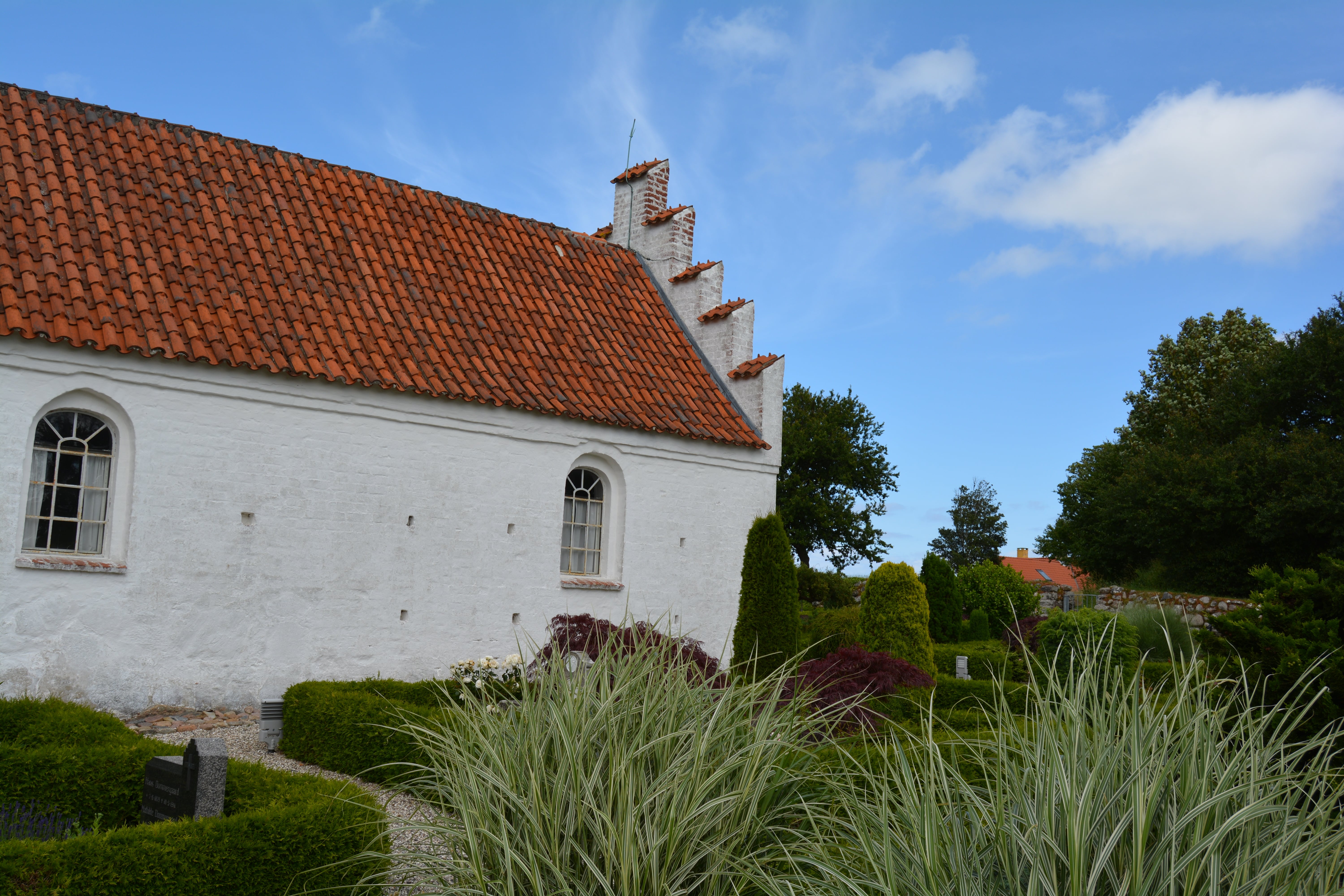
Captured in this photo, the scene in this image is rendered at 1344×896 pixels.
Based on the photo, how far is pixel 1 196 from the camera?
9578mm

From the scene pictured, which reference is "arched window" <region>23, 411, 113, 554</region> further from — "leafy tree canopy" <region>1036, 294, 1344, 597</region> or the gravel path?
"leafy tree canopy" <region>1036, 294, 1344, 597</region>

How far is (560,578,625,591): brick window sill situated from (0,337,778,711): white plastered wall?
0.27 feet

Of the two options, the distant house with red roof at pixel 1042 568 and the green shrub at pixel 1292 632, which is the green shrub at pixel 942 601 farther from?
the distant house with red roof at pixel 1042 568

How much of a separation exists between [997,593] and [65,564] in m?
19.3

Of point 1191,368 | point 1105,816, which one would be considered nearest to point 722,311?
point 1105,816

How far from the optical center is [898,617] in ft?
A: 39.8

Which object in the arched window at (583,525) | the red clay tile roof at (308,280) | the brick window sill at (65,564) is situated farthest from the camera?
the arched window at (583,525)

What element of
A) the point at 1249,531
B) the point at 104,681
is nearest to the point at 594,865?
the point at 104,681

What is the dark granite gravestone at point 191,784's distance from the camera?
5051 mm

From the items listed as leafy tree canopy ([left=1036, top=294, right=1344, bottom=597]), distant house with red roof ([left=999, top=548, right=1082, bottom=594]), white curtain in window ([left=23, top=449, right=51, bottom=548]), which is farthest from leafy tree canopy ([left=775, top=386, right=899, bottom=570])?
white curtain in window ([left=23, top=449, right=51, bottom=548])

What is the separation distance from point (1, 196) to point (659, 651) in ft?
29.0

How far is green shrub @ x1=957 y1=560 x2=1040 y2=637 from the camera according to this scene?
21.8 m

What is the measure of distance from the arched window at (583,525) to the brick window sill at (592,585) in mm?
270

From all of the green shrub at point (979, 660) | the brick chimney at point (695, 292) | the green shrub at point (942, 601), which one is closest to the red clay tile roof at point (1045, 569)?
the green shrub at point (942, 601)
